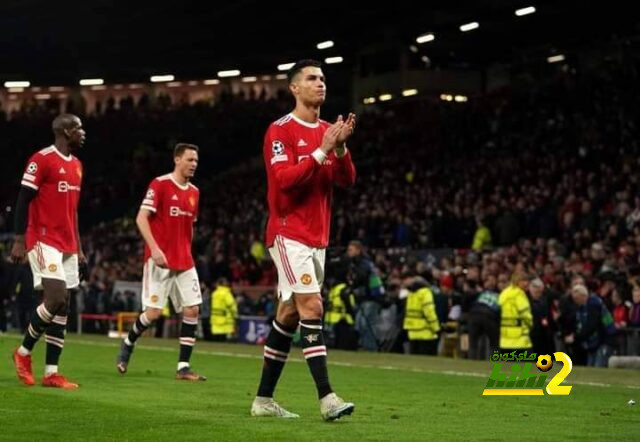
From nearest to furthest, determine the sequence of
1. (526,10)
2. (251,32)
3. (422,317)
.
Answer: (422,317)
(526,10)
(251,32)

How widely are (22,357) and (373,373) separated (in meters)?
5.12

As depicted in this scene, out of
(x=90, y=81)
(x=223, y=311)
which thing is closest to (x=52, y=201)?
(x=223, y=311)

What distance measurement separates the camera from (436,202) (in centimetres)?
3447

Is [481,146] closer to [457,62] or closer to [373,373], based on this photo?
[457,62]

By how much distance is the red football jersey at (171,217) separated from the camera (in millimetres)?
14594

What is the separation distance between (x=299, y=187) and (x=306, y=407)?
6.70 feet

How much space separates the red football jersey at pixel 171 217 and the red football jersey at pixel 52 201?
1990 millimetres

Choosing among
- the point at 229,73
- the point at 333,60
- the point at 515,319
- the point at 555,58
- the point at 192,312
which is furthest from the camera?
the point at 229,73

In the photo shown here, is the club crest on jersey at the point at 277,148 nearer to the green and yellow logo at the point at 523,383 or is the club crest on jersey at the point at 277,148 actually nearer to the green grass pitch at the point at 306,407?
the green grass pitch at the point at 306,407

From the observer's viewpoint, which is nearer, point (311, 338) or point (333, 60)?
point (311, 338)

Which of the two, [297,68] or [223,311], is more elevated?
[297,68]

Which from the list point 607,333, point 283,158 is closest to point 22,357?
point 283,158

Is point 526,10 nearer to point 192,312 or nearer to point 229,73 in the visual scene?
point 229,73

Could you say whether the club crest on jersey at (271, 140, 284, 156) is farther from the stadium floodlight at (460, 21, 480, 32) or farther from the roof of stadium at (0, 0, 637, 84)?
the stadium floodlight at (460, 21, 480, 32)
